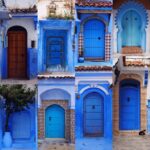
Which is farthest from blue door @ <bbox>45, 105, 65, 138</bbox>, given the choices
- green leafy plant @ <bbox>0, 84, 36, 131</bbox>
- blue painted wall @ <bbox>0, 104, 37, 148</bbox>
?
green leafy plant @ <bbox>0, 84, 36, 131</bbox>

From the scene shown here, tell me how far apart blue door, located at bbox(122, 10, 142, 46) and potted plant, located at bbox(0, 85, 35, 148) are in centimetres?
380

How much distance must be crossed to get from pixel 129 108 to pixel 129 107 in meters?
0.04

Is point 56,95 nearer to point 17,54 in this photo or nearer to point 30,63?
point 30,63

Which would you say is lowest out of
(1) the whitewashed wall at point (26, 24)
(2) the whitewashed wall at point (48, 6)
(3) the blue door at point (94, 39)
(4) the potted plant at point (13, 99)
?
(4) the potted plant at point (13, 99)

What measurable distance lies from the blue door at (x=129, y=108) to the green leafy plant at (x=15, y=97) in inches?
130

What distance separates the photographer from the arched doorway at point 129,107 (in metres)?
18.3

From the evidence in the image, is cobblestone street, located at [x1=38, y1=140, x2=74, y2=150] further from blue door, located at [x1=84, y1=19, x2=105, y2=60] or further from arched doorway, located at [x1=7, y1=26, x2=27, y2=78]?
blue door, located at [x1=84, y1=19, x2=105, y2=60]

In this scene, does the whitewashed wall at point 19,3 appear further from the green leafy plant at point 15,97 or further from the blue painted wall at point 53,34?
the green leafy plant at point 15,97

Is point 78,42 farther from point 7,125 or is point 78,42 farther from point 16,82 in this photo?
point 7,125

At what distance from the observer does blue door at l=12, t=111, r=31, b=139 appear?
1788 cm

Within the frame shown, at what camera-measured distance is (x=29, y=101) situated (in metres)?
17.4

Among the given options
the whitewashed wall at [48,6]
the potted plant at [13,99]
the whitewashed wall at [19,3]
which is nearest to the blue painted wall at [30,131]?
the potted plant at [13,99]

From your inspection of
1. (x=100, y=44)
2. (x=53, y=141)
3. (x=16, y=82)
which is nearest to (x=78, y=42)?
(x=100, y=44)

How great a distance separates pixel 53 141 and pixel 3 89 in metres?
2.81
